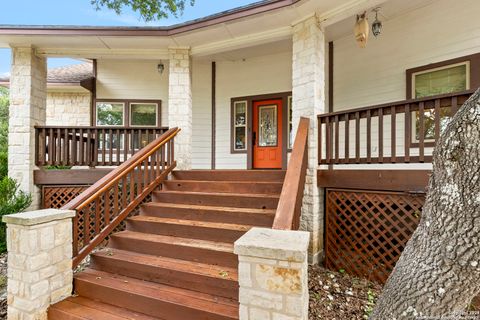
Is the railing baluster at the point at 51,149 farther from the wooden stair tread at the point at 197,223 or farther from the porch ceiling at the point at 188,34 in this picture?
the wooden stair tread at the point at 197,223

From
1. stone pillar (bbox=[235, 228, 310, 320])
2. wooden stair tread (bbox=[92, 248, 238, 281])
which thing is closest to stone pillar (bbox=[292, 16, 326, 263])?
wooden stair tread (bbox=[92, 248, 238, 281])

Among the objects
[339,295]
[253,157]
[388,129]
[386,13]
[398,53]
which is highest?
[386,13]

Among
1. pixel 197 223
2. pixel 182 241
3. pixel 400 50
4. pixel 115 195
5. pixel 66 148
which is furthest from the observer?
pixel 66 148

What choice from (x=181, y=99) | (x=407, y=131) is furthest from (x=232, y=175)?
(x=407, y=131)

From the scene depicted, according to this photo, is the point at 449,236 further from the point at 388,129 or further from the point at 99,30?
the point at 99,30

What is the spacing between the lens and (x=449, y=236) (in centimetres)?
152

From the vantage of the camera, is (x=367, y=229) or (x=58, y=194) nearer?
(x=367, y=229)

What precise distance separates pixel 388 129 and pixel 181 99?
411 centimetres

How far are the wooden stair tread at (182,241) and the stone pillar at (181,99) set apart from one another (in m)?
1.91

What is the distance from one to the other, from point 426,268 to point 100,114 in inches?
321

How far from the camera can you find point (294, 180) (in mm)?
3090

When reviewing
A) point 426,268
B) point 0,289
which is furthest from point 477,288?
point 0,289

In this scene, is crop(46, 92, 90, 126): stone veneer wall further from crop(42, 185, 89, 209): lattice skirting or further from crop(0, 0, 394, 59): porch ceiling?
crop(42, 185, 89, 209): lattice skirting

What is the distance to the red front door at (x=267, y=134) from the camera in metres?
6.78
